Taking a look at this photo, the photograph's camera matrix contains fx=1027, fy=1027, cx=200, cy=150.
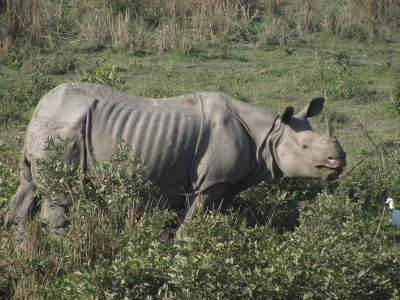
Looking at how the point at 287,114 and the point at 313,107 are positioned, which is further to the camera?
the point at 313,107

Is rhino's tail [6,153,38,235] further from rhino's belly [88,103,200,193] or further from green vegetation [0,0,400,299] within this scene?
rhino's belly [88,103,200,193]

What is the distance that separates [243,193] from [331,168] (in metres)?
0.98

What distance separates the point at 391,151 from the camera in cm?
1113

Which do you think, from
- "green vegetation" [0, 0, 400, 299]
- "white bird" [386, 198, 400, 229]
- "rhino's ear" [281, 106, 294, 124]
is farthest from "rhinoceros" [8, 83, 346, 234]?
"white bird" [386, 198, 400, 229]

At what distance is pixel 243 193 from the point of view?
9016mm

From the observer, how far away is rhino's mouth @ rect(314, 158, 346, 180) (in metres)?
8.31

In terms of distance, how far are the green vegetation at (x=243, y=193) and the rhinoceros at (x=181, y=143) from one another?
9.1 inches

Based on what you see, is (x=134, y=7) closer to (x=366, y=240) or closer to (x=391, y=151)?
(x=391, y=151)

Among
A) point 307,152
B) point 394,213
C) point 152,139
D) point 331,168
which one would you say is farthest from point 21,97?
point 394,213

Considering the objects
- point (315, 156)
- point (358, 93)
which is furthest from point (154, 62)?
point (315, 156)

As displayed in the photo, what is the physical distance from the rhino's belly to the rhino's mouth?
107cm

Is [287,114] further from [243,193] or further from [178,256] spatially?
[178,256]

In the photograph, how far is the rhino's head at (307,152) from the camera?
27.3 ft

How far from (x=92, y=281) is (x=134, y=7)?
975cm
